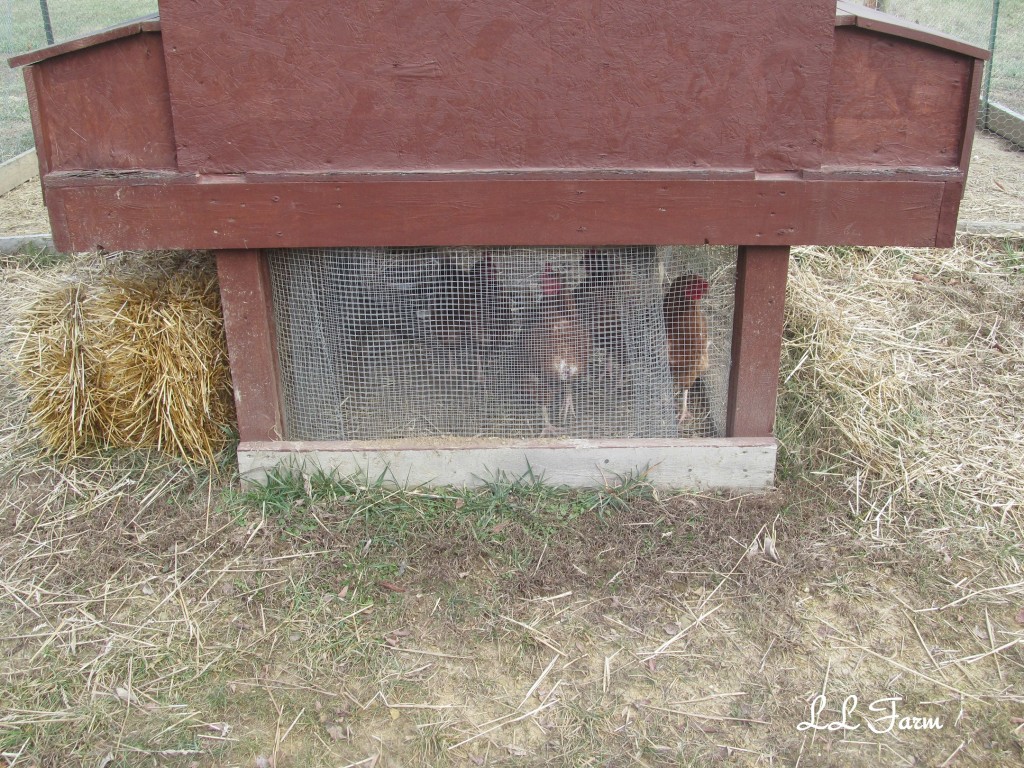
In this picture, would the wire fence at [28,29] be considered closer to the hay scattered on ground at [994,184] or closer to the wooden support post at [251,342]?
the wooden support post at [251,342]

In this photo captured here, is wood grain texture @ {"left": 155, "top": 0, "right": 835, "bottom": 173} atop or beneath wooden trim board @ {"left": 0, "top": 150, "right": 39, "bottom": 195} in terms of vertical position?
atop

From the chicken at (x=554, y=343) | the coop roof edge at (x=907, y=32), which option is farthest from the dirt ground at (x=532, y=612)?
the coop roof edge at (x=907, y=32)

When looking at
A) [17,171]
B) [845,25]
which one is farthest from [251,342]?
[17,171]

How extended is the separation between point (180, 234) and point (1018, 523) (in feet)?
11.1

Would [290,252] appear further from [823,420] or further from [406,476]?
[823,420]

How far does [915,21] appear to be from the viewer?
1037 centimetres

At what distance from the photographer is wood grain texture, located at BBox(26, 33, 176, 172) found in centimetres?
299

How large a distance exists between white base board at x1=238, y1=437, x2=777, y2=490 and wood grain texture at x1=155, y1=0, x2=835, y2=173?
108cm

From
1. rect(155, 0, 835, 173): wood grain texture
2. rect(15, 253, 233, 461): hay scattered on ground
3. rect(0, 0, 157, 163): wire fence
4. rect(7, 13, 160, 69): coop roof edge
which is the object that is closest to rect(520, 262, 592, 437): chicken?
rect(155, 0, 835, 173): wood grain texture

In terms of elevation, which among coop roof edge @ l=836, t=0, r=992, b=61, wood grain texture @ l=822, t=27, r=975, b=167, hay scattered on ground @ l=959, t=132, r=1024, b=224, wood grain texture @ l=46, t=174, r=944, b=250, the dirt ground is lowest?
the dirt ground

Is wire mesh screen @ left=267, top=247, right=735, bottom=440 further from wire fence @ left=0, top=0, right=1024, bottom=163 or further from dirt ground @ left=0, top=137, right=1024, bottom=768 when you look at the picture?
wire fence @ left=0, top=0, right=1024, bottom=163

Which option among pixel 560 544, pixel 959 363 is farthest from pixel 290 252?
pixel 959 363

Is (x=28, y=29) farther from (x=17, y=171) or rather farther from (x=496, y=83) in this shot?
(x=496, y=83)

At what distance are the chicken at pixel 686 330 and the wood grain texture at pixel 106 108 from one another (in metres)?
1.95
